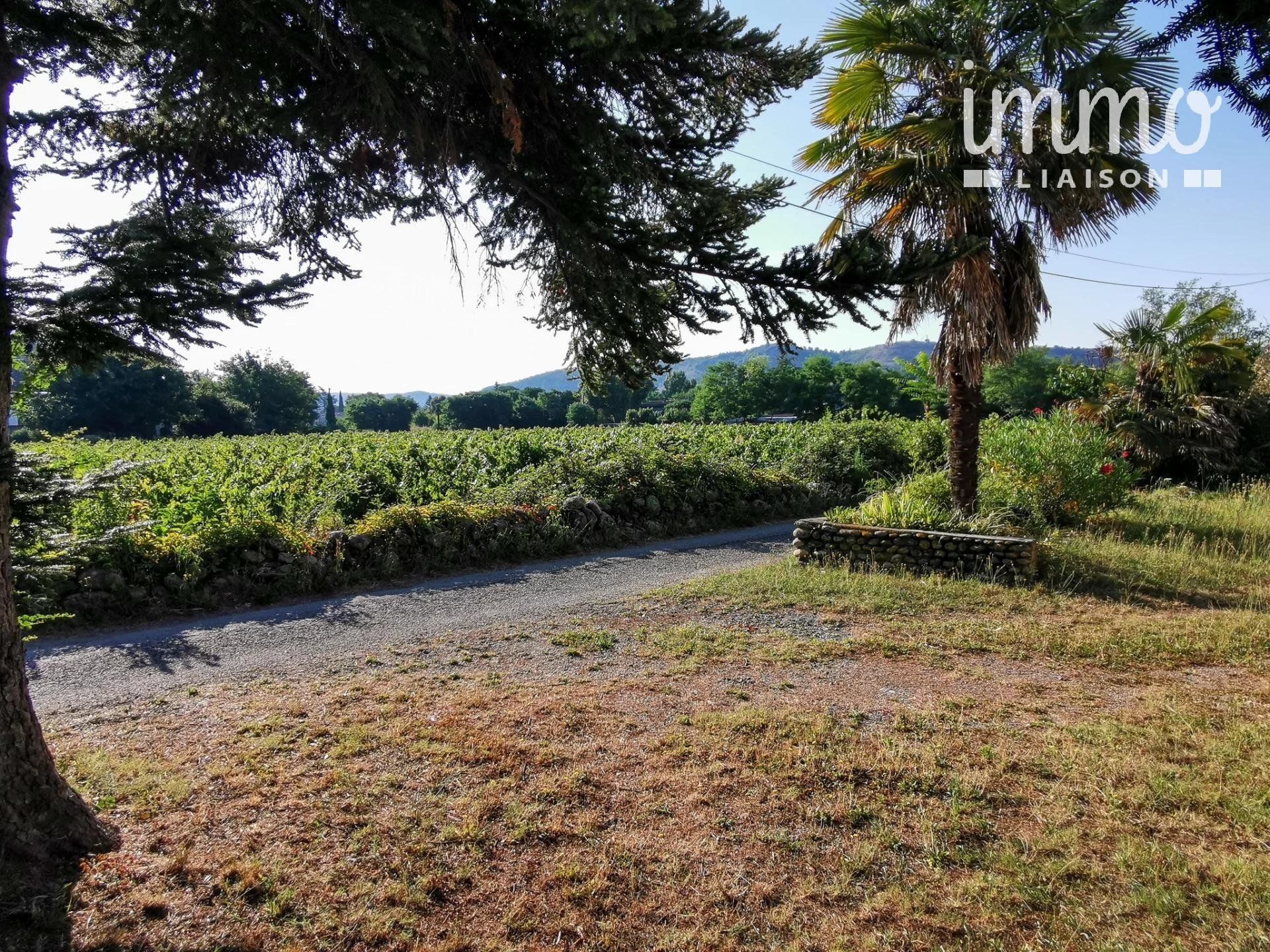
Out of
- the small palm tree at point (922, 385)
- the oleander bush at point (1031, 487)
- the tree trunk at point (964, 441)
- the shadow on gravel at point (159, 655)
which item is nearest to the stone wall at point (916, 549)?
the oleander bush at point (1031, 487)

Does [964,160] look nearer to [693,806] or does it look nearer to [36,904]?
[693,806]

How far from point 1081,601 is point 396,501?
884 centimetres

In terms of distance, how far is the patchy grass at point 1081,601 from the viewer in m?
5.69

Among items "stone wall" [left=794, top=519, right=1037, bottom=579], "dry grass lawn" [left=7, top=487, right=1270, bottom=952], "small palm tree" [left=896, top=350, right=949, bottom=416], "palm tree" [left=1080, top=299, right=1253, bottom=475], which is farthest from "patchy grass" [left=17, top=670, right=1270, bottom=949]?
"palm tree" [left=1080, top=299, right=1253, bottom=475]

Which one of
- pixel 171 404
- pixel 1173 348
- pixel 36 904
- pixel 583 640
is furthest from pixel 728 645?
pixel 171 404

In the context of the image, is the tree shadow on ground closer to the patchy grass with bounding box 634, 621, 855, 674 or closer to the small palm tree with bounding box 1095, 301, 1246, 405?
the patchy grass with bounding box 634, 621, 855, 674

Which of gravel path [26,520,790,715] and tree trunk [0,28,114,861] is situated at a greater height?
tree trunk [0,28,114,861]

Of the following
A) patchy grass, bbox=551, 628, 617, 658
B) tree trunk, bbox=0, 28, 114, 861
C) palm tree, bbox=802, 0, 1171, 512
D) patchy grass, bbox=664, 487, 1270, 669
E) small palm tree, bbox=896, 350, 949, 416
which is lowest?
patchy grass, bbox=664, 487, 1270, 669

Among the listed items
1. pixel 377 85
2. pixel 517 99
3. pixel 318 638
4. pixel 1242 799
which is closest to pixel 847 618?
pixel 1242 799

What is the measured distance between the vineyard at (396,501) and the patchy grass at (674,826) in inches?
48.3

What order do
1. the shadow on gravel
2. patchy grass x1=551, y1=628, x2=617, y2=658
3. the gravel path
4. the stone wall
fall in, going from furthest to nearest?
the stone wall, patchy grass x1=551, y1=628, x2=617, y2=658, the shadow on gravel, the gravel path

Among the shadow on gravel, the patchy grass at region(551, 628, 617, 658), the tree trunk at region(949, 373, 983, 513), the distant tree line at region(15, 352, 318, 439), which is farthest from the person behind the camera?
the distant tree line at region(15, 352, 318, 439)

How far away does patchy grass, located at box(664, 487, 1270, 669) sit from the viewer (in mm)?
5688

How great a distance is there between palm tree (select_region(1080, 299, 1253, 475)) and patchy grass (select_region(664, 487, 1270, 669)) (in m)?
5.45
